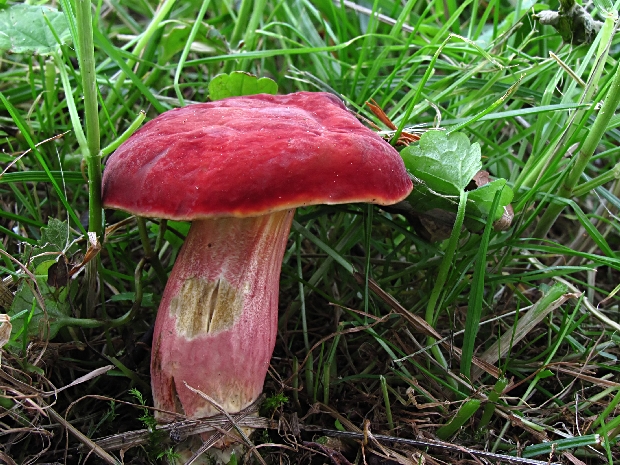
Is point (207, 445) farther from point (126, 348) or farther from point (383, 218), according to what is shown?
point (383, 218)

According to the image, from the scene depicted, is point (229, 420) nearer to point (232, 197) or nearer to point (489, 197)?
point (232, 197)

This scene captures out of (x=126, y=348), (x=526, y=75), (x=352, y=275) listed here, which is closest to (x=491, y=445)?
(x=352, y=275)

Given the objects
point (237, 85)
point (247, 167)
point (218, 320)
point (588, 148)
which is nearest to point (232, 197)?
point (247, 167)

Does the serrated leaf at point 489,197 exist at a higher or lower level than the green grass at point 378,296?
higher

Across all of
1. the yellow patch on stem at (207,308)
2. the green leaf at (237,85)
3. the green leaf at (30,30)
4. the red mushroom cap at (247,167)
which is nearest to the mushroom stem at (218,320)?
the yellow patch on stem at (207,308)

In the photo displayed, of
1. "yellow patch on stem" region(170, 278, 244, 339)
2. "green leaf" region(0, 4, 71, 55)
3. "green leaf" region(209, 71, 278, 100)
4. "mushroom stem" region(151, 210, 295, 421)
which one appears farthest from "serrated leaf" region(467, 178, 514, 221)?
"green leaf" region(0, 4, 71, 55)

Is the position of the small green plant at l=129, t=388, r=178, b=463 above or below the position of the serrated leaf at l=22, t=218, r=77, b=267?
below

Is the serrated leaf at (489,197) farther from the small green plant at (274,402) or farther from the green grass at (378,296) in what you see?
the small green plant at (274,402)

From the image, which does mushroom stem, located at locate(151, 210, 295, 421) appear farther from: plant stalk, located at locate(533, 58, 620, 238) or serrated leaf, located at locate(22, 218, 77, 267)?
plant stalk, located at locate(533, 58, 620, 238)
